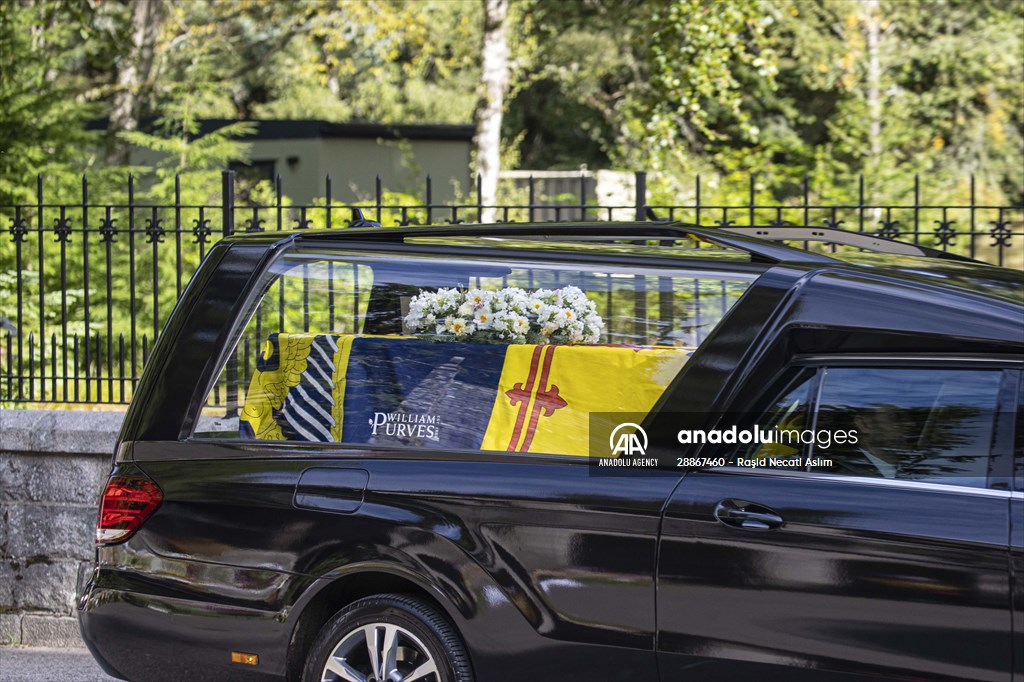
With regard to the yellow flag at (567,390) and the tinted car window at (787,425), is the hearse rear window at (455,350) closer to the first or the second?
the yellow flag at (567,390)

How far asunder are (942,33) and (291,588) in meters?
29.5

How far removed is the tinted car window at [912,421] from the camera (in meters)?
3.13

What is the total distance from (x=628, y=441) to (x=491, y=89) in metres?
11.4

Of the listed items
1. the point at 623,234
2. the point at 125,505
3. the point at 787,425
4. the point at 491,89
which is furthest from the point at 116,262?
the point at 787,425

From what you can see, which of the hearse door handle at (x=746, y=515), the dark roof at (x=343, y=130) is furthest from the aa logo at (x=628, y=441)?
the dark roof at (x=343, y=130)

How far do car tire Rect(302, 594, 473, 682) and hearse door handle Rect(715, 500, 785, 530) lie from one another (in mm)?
886

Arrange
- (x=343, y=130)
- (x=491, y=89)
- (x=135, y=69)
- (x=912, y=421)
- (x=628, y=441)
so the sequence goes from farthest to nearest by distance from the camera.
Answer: (x=343, y=130) → (x=135, y=69) → (x=491, y=89) → (x=628, y=441) → (x=912, y=421)

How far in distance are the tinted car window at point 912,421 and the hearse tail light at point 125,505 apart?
7.02 feet

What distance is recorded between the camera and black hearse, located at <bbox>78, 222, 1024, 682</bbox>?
3107 millimetres

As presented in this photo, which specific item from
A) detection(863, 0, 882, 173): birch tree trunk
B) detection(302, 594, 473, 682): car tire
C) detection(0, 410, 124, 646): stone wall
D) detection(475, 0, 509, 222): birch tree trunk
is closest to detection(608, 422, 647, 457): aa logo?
detection(302, 594, 473, 682): car tire

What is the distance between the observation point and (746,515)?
3227mm

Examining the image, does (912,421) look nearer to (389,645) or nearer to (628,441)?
(628,441)

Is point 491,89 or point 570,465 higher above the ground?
point 491,89

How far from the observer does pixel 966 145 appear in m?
28.4
